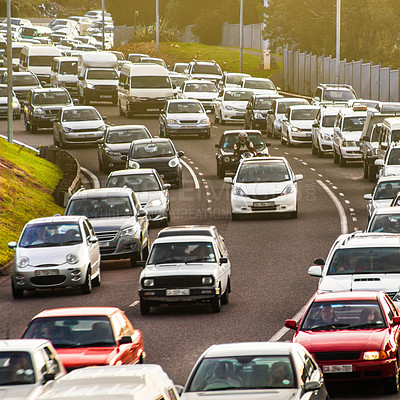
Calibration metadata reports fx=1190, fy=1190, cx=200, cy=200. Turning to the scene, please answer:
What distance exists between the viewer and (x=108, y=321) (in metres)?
15.8

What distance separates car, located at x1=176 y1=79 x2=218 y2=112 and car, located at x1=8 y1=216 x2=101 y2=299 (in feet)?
126

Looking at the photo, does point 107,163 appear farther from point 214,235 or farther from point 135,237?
point 214,235

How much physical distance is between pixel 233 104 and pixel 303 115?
820 cm

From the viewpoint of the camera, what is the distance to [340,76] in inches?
2918

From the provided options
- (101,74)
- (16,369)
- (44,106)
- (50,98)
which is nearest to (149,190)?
(16,369)

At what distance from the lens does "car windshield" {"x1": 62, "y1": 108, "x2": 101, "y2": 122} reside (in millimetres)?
50594

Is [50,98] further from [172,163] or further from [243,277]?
[243,277]

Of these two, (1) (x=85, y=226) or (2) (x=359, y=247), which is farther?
(1) (x=85, y=226)

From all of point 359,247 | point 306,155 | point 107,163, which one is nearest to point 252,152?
point 107,163

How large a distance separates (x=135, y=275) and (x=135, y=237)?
43.7 inches

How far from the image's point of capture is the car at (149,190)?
33.5m

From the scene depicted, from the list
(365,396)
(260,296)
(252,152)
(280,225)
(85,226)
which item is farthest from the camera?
(252,152)

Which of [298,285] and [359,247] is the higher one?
[359,247]

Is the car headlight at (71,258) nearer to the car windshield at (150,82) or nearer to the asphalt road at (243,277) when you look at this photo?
the asphalt road at (243,277)
